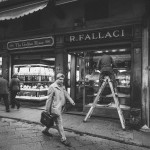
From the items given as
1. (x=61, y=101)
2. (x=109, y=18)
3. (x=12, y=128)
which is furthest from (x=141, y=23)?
(x=12, y=128)

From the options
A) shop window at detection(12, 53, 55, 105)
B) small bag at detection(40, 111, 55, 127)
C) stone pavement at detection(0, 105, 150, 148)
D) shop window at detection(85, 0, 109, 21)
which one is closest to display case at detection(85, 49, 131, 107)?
stone pavement at detection(0, 105, 150, 148)

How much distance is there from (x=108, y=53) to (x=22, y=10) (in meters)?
4.36

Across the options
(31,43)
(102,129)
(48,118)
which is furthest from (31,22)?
(102,129)

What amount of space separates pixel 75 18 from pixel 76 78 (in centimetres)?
332

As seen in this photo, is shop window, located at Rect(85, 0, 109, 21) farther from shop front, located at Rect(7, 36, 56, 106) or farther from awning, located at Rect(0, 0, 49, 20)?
shop front, located at Rect(7, 36, 56, 106)

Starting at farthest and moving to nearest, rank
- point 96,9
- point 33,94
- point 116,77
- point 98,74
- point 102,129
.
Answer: point 33,94 < point 98,74 < point 116,77 < point 96,9 < point 102,129

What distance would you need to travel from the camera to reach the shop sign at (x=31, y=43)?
8.66 m

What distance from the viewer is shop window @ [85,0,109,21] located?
7.73 meters

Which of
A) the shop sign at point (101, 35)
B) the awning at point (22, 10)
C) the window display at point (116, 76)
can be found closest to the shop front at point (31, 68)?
the awning at point (22, 10)

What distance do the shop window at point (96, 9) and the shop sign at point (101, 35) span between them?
0.73m

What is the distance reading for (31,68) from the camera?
10555 millimetres

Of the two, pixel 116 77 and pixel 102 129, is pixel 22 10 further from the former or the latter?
pixel 102 129

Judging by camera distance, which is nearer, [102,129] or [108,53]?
[102,129]

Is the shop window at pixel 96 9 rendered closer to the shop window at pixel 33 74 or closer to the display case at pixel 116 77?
the display case at pixel 116 77
